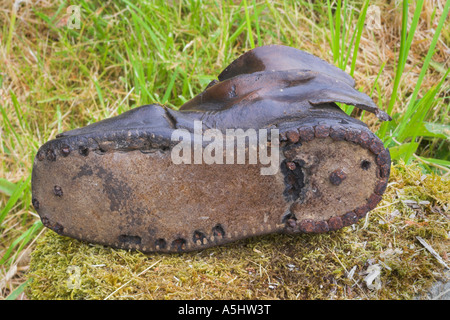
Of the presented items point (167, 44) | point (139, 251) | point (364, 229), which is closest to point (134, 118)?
point (139, 251)

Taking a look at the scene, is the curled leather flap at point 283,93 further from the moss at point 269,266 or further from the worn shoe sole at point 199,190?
the moss at point 269,266

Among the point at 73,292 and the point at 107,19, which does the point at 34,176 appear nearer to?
the point at 73,292

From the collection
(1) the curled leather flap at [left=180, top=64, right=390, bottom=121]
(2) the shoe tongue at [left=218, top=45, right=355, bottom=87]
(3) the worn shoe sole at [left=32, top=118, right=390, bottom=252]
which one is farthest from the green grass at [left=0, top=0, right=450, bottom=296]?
(3) the worn shoe sole at [left=32, top=118, right=390, bottom=252]

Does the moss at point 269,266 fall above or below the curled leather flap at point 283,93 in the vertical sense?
below

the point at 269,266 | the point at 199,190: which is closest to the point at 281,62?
the point at 199,190

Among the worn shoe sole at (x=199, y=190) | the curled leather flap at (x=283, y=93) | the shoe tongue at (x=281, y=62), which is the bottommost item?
the worn shoe sole at (x=199, y=190)

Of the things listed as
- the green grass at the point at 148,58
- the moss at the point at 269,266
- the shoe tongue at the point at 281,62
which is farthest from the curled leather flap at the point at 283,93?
the green grass at the point at 148,58
